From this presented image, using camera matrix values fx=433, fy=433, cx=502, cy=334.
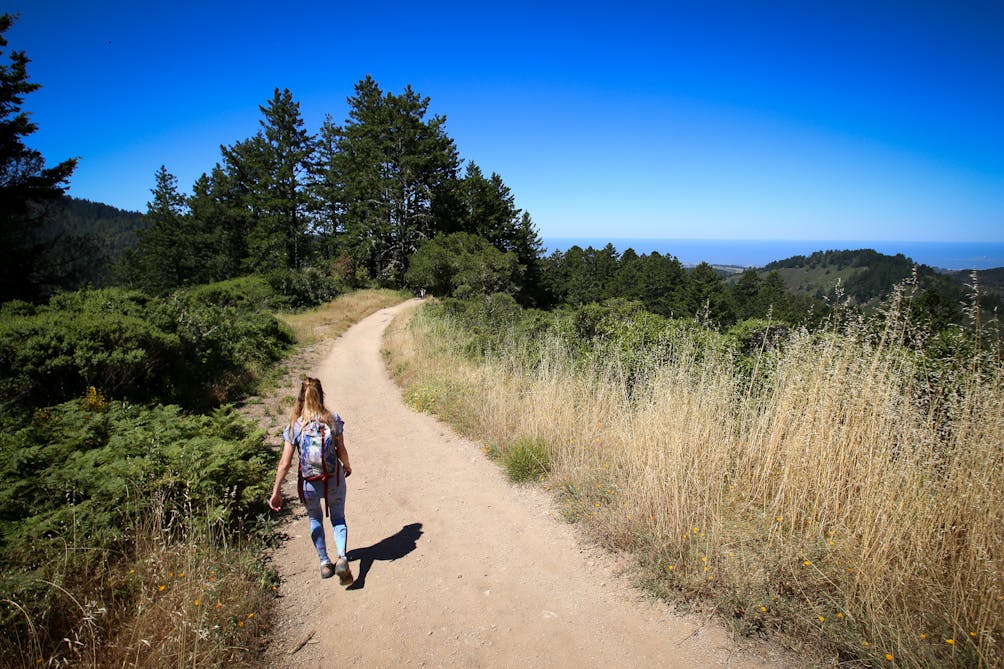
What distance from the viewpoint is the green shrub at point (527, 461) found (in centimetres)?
575

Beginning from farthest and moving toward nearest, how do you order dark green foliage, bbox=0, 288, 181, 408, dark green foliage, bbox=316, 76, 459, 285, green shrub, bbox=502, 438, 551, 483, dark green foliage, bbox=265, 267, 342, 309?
dark green foliage, bbox=316, 76, 459, 285 < dark green foliage, bbox=265, 267, 342, 309 < dark green foliage, bbox=0, 288, 181, 408 < green shrub, bbox=502, 438, 551, 483

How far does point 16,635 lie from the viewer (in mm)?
→ 2578

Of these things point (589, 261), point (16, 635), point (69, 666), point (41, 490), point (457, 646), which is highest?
point (589, 261)

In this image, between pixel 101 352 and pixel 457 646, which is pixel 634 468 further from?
pixel 101 352

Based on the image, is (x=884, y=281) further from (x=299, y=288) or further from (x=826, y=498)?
(x=826, y=498)

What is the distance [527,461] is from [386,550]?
2156 millimetres

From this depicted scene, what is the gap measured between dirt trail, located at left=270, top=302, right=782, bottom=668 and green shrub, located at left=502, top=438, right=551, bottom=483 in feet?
0.65

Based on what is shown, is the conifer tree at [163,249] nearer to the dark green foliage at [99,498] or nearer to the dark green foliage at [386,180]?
the dark green foliage at [386,180]

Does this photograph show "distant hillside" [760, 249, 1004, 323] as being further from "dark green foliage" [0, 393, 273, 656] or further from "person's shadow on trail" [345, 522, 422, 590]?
"dark green foliage" [0, 393, 273, 656]

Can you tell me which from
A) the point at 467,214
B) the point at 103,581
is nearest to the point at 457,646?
the point at 103,581

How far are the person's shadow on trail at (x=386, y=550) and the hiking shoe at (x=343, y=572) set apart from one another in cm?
8

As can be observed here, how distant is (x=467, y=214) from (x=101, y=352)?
140 ft

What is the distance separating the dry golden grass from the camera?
2.85 metres

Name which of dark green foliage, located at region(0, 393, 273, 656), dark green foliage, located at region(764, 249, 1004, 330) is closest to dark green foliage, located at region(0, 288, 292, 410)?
dark green foliage, located at region(0, 393, 273, 656)
